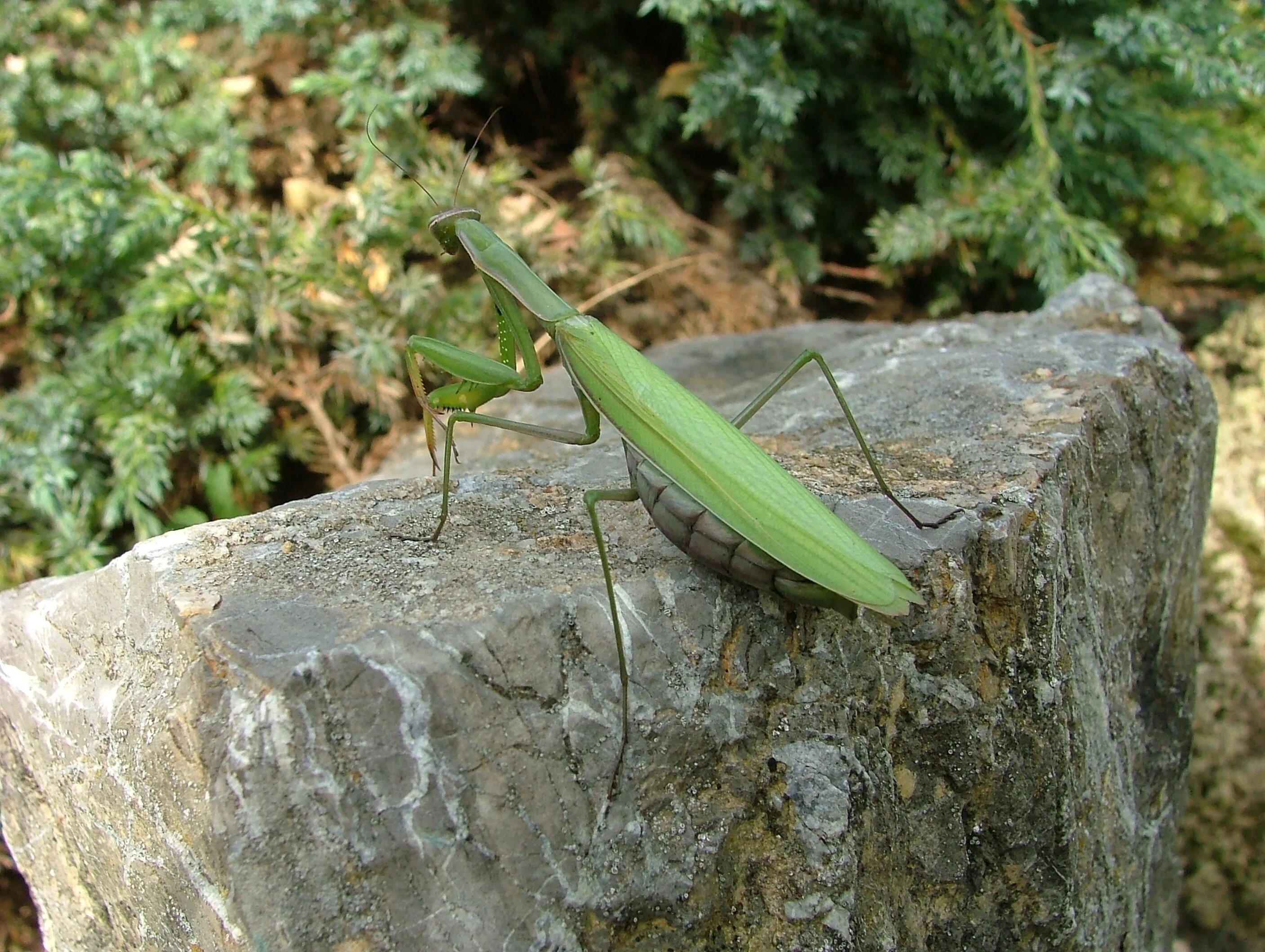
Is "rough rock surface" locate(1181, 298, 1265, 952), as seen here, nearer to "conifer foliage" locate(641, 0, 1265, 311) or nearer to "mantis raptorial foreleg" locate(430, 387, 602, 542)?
"conifer foliage" locate(641, 0, 1265, 311)

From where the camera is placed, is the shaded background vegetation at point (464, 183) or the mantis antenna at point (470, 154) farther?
the shaded background vegetation at point (464, 183)

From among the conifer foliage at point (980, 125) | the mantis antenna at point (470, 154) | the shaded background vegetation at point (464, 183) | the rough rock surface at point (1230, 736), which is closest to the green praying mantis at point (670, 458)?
the mantis antenna at point (470, 154)

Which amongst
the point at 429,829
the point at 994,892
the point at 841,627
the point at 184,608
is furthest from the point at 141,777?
the point at 994,892

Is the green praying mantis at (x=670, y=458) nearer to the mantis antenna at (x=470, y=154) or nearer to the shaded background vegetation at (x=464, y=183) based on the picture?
the mantis antenna at (x=470, y=154)

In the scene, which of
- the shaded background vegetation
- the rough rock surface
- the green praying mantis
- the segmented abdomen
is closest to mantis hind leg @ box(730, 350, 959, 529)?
the green praying mantis

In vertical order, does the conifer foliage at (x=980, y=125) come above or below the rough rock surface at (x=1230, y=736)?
above

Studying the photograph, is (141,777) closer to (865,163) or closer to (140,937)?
(140,937)

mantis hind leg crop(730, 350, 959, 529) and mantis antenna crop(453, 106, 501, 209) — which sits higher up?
mantis antenna crop(453, 106, 501, 209)
